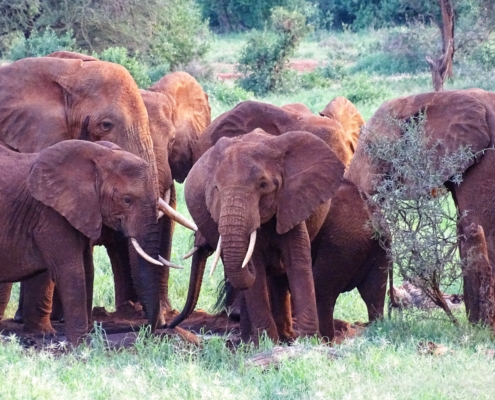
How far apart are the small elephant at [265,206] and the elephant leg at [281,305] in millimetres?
262

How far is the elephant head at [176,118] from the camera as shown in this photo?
7.56m

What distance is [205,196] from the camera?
5980 millimetres

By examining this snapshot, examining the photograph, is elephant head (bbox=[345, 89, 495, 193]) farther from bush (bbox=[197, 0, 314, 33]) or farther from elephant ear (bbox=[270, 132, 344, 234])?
bush (bbox=[197, 0, 314, 33])

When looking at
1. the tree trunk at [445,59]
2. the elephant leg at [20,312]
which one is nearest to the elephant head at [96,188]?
the elephant leg at [20,312]

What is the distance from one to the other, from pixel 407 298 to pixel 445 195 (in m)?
1.03

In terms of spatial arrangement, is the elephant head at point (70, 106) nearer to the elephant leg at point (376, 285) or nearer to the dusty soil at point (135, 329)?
the dusty soil at point (135, 329)

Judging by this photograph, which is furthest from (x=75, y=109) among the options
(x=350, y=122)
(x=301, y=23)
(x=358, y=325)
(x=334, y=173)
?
(x=301, y=23)

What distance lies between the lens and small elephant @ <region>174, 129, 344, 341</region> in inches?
219

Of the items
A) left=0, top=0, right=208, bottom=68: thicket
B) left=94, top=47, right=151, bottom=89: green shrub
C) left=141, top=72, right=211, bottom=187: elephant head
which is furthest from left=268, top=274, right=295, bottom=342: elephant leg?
left=0, top=0, right=208, bottom=68: thicket

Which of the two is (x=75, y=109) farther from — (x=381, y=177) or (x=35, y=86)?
(x=381, y=177)

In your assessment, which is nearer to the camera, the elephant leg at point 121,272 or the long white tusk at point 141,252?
the long white tusk at point 141,252

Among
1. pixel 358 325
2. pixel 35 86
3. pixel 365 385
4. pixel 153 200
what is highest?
pixel 35 86

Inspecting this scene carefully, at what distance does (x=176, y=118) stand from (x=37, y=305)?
2.19 metres

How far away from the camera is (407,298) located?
754cm
